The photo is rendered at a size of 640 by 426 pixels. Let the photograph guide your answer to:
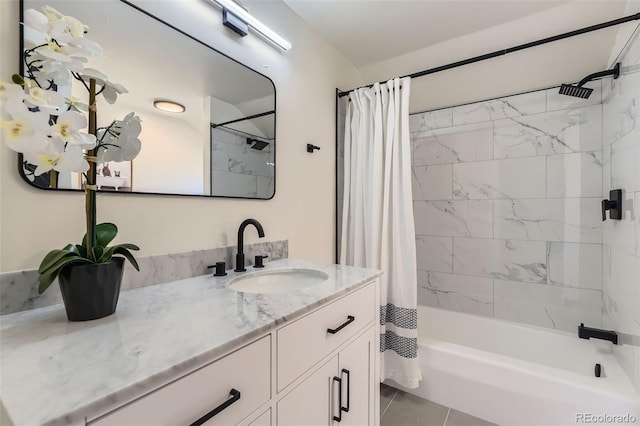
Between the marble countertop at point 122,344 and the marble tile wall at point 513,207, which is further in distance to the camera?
the marble tile wall at point 513,207

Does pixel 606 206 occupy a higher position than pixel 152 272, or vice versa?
pixel 606 206

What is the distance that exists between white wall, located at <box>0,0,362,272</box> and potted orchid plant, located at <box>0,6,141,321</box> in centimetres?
8

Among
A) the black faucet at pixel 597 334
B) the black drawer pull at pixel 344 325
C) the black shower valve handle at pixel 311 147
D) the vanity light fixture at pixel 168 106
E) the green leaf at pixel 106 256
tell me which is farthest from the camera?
the black shower valve handle at pixel 311 147

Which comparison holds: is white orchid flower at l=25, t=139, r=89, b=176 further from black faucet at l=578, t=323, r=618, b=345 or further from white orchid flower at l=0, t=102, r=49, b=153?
black faucet at l=578, t=323, r=618, b=345

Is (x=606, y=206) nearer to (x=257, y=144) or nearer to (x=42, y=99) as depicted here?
(x=257, y=144)

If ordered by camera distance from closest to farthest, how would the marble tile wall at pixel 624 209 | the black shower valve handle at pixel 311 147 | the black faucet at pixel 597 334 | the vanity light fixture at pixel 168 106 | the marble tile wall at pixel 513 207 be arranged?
the vanity light fixture at pixel 168 106 → the marble tile wall at pixel 624 209 → the black faucet at pixel 597 334 → the black shower valve handle at pixel 311 147 → the marble tile wall at pixel 513 207

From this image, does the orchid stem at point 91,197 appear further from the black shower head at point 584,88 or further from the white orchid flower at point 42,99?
the black shower head at point 584,88

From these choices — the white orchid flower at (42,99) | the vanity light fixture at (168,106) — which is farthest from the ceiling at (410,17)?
the white orchid flower at (42,99)

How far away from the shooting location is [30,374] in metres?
0.45

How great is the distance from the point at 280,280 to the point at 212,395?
73cm

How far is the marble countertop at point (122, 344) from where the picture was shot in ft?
1.29

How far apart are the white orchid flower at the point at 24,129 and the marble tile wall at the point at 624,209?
211 centimetres

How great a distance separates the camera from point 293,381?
2.46ft

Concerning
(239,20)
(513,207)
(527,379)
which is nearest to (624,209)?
(513,207)
